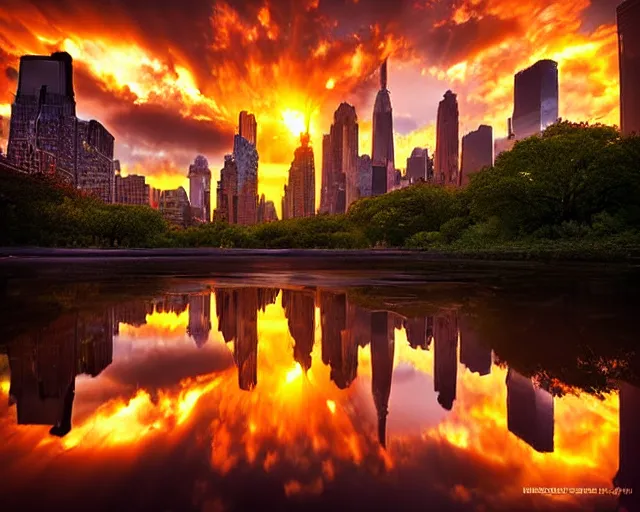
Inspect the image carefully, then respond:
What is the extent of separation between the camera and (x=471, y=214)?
1624 inches

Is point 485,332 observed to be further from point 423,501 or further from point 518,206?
point 518,206

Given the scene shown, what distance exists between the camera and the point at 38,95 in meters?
181

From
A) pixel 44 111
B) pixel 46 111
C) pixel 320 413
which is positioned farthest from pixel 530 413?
pixel 44 111

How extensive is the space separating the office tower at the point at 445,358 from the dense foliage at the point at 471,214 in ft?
71.1

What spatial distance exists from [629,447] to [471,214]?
134 ft

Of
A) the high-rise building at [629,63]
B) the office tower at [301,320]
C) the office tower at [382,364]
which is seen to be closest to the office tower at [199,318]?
the office tower at [301,320]

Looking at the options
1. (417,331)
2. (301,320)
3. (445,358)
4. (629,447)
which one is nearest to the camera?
(629,447)

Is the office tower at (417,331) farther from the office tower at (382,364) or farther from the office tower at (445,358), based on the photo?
the office tower at (382,364)

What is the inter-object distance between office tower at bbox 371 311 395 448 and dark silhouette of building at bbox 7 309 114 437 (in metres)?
2.80

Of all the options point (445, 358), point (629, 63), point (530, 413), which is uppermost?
point (629, 63)

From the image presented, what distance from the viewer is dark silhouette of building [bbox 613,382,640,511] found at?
2588 millimetres

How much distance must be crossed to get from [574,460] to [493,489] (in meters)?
0.90

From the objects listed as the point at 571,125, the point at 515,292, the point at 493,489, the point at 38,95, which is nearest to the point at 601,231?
the point at 571,125

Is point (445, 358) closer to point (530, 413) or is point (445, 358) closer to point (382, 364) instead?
point (382, 364)
